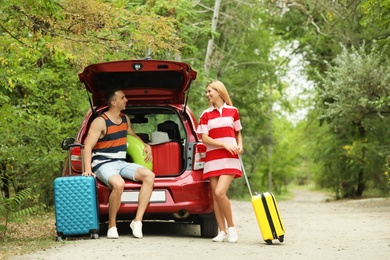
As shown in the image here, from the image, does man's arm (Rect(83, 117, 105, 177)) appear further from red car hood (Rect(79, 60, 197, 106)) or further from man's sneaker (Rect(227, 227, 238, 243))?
man's sneaker (Rect(227, 227, 238, 243))

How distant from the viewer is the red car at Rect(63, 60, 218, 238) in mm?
9312

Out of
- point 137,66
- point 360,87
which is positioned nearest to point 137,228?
point 137,66

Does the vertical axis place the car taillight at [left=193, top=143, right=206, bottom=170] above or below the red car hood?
below

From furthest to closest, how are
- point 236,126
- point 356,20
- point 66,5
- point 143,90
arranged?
point 356,20 → point 66,5 → point 143,90 → point 236,126

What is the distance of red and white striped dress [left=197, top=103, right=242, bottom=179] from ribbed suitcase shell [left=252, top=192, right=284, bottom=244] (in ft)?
1.52

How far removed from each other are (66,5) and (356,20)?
50.4ft

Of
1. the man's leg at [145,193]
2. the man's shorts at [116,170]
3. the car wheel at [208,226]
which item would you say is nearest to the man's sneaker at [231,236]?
the car wheel at [208,226]

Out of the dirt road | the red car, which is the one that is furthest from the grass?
the red car

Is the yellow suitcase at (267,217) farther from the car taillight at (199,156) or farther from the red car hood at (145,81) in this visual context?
the red car hood at (145,81)

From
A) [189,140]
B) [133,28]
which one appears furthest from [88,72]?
[133,28]

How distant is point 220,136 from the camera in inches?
366

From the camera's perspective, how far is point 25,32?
40.5 ft

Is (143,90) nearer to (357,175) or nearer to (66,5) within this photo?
(66,5)

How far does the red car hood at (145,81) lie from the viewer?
964 centimetres
